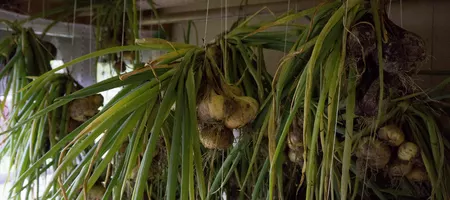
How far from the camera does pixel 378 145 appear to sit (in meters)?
0.76

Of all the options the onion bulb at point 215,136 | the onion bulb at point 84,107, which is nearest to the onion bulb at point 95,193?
the onion bulb at point 84,107

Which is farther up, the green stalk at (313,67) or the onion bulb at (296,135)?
the green stalk at (313,67)

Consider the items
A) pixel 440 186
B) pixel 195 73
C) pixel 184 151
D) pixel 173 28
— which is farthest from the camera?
pixel 173 28

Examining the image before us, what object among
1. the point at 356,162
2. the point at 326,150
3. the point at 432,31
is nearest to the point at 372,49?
the point at 326,150

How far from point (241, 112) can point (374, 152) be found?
10.0 inches

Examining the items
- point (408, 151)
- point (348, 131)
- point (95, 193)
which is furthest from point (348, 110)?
point (95, 193)

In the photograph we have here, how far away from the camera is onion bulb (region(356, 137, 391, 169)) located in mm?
746

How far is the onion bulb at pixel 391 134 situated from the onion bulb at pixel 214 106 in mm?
288

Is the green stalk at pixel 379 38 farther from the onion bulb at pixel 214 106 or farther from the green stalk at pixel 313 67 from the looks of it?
the onion bulb at pixel 214 106

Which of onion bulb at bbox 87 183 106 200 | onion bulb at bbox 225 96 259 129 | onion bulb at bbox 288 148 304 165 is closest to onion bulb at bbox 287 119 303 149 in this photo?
Answer: onion bulb at bbox 288 148 304 165

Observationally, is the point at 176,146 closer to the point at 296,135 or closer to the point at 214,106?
the point at 214,106

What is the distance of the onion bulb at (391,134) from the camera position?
754mm

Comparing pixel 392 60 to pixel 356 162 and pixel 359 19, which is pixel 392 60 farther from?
pixel 356 162

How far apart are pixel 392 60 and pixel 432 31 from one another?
44 cm
